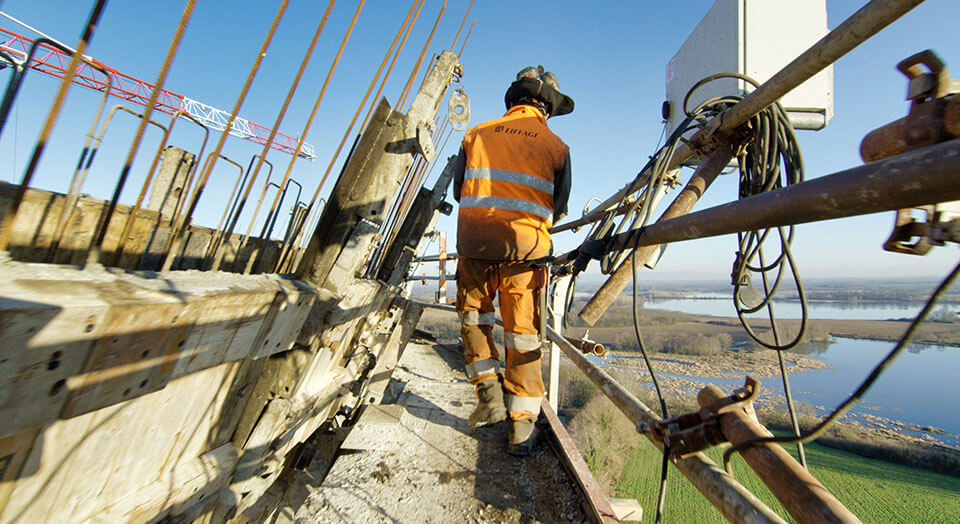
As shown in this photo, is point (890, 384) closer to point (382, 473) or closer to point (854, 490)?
point (854, 490)

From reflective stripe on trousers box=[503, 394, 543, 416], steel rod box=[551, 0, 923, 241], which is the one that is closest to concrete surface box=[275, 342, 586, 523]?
reflective stripe on trousers box=[503, 394, 543, 416]

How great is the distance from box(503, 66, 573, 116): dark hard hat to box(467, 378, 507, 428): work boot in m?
2.03

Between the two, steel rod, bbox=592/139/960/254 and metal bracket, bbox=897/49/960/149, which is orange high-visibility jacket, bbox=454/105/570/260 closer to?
steel rod, bbox=592/139/960/254

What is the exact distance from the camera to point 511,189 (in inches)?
90.4

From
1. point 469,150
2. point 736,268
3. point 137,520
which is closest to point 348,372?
point 137,520

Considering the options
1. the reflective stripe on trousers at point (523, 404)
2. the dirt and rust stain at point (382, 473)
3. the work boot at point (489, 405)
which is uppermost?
the reflective stripe on trousers at point (523, 404)

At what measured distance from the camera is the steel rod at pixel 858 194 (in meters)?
0.62

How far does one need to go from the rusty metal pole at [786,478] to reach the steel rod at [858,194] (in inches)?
22.7

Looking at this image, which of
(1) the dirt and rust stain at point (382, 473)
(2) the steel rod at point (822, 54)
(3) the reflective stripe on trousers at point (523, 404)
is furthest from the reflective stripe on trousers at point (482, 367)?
(2) the steel rod at point (822, 54)

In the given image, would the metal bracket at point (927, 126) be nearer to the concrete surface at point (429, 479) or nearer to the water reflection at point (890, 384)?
the concrete surface at point (429, 479)

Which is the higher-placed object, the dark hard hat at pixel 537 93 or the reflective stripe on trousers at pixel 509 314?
the dark hard hat at pixel 537 93

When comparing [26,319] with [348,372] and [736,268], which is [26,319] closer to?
[348,372]

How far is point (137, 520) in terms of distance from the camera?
4.75 ft

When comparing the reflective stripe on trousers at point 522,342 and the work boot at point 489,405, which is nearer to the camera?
the reflective stripe on trousers at point 522,342
